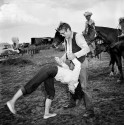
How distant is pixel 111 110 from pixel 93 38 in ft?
12.2

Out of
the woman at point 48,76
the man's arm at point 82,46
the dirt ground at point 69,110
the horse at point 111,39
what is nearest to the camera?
the woman at point 48,76

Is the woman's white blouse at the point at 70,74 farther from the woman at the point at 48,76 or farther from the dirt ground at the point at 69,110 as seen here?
the dirt ground at the point at 69,110

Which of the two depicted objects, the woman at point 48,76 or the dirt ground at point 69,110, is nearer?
the woman at point 48,76

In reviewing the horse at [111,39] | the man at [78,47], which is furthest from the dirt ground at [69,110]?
the horse at [111,39]

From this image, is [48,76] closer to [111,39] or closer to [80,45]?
[80,45]

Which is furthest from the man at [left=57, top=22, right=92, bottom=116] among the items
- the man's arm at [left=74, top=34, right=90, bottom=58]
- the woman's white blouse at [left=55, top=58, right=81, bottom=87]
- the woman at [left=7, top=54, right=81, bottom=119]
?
the woman at [left=7, top=54, right=81, bottom=119]

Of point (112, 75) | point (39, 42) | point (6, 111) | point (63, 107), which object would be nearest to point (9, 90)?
point (6, 111)

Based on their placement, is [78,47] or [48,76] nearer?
[48,76]

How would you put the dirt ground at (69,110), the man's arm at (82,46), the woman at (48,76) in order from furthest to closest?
the dirt ground at (69,110), the man's arm at (82,46), the woman at (48,76)

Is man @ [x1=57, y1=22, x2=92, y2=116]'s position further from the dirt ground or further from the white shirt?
the dirt ground

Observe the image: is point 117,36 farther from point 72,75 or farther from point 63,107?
point 72,75

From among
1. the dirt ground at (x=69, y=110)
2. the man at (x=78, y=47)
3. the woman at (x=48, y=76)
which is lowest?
the dirt ground at (x=69, y=110)

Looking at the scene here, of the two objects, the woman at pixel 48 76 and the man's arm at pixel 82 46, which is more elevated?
the man's arm at pixel 82 46

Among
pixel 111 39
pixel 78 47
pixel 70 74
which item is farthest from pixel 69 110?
pixel 111 39
